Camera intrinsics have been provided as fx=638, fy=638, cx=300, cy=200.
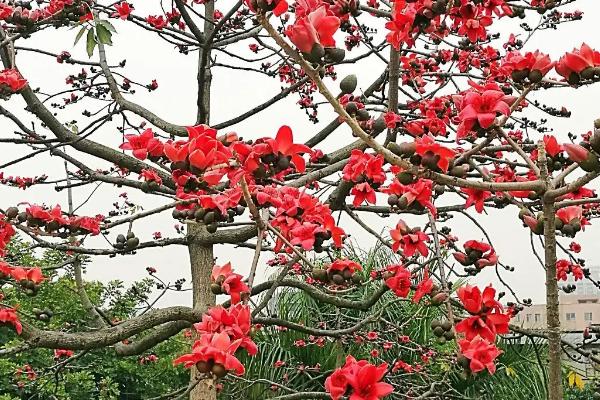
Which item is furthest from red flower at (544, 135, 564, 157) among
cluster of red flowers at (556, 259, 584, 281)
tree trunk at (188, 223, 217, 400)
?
tree trunk at (188, 223, 217, 400)

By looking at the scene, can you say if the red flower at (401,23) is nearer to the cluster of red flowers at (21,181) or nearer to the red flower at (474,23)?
the red flower at (474,23)

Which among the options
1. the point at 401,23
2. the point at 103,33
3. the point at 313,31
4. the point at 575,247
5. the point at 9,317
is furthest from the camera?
the point at 575,247

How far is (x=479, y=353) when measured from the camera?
4.21 ft

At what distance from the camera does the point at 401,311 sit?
7.93 meters

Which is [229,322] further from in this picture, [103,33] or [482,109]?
[103,33]

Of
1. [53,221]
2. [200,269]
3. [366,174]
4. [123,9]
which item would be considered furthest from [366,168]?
[123,9]

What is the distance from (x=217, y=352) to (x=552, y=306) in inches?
22.4

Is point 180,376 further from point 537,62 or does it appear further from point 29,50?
point 537,62

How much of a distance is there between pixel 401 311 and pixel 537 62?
696cm

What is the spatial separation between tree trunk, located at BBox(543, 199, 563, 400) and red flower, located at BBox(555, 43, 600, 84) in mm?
272

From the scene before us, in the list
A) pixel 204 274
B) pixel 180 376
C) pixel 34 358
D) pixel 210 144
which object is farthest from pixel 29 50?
pixel 180 376

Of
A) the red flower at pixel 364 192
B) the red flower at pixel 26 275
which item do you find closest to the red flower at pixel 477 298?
the red flower at pixel 364 192

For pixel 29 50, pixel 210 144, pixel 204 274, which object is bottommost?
pixel 210 144

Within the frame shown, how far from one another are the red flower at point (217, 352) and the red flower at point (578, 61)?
78cm
